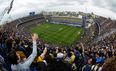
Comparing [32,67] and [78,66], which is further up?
[32,67]

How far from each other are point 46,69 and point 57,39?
70407mm

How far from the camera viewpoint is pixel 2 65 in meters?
7.96

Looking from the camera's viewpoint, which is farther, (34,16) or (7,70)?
(34,16)

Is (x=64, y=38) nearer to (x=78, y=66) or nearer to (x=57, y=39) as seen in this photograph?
(x=57, y=39)

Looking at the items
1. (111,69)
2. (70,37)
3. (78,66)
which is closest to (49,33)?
(70,37)

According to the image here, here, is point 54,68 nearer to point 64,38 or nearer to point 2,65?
point 2,65

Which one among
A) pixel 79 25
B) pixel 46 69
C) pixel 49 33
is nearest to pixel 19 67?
pixel 46 69

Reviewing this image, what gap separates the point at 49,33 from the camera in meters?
88.6

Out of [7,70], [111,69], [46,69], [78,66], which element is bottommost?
[78,66]

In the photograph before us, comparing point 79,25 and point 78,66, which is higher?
point 78,66

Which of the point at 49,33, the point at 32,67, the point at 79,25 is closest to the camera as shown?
the point at 32,67

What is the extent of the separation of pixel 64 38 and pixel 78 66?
67.5 m

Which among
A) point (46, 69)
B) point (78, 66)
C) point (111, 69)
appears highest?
point (111, 69)

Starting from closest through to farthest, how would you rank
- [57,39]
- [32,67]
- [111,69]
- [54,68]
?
[111,69], [54,68], [32,67], [57,39]
